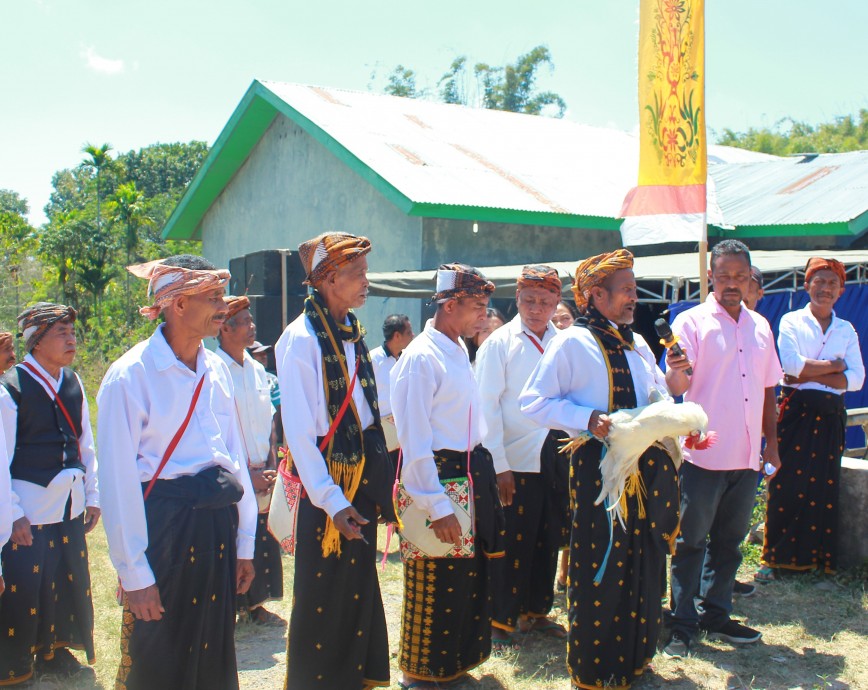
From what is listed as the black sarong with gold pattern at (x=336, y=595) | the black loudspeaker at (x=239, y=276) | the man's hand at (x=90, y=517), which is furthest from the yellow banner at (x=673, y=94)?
the black loudspeaker at (x=239, y=276)

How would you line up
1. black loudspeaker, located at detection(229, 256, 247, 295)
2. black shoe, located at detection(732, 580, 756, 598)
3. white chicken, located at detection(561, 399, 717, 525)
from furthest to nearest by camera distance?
black loudspeaker, located at detection(229, 256, 247, 295)
black shoe, located at detection(732, 580, 756, 598)
white chicken, located at detection(561, 399, 717, 525)

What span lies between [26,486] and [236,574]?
1.92m

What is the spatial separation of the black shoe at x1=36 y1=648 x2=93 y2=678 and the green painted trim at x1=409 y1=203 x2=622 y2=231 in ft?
24.7

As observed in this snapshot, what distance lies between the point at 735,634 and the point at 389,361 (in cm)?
348

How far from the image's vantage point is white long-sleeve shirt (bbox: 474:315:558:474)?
195 inches

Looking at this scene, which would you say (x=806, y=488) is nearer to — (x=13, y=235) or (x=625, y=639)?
(x=625, y=639)

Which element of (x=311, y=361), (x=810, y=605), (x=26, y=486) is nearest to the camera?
(x=311, y=361)

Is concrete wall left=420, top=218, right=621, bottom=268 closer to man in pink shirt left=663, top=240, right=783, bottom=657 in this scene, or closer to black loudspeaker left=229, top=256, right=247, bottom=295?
black loudspeaker left=229, top=256, right=247, bottom=295

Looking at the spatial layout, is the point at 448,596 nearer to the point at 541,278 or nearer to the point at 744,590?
the point at 541,278

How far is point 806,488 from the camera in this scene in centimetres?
600

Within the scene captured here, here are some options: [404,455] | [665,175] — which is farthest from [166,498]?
[665,175]

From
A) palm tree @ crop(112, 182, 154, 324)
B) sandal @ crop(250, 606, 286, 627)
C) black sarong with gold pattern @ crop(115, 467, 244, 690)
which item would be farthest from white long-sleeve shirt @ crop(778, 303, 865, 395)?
palm tree @ crop(112, 182, 154, 324)

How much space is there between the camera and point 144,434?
115 inches

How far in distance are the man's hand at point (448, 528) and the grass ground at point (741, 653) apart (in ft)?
3.02
